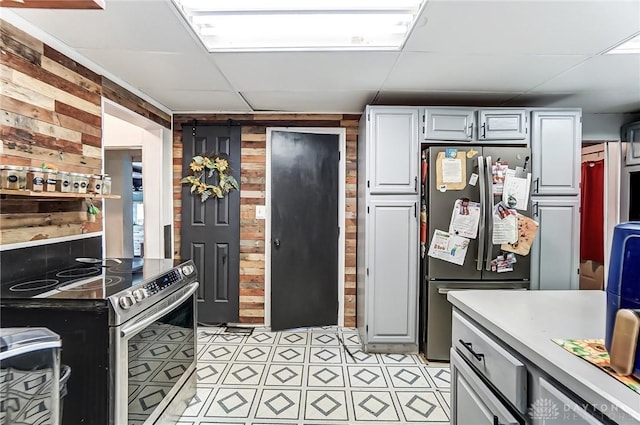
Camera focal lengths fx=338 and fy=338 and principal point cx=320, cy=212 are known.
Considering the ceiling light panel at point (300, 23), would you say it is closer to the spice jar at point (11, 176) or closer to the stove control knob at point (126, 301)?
the spice jar at point (11, 176)

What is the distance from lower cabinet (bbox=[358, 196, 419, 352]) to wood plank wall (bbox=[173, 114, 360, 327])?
64 cm

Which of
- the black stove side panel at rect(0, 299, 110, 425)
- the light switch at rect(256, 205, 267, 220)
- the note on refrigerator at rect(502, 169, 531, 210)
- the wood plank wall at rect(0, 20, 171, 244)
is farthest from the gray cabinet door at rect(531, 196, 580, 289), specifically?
the wood plank wall at rect(0, 20, 171, 244)

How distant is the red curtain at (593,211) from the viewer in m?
3.74

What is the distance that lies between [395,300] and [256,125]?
7.26 feet

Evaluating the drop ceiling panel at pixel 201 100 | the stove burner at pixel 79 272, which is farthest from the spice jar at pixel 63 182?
the drop ceiling panel at pixel 201 100

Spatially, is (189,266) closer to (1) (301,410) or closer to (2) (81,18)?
(1) (301,410)

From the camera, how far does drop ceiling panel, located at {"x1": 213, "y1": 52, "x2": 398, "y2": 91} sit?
7.09 feet

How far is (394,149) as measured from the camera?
9.50 ft

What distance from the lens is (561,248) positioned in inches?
114

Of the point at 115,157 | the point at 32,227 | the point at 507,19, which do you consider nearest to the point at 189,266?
the point at 32,227

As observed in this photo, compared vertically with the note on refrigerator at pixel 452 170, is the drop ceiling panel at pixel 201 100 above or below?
above

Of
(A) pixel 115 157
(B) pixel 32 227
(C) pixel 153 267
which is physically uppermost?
(A) pixel 115 157

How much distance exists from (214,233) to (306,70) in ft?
6.44

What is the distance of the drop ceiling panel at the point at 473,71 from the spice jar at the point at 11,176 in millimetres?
2159
